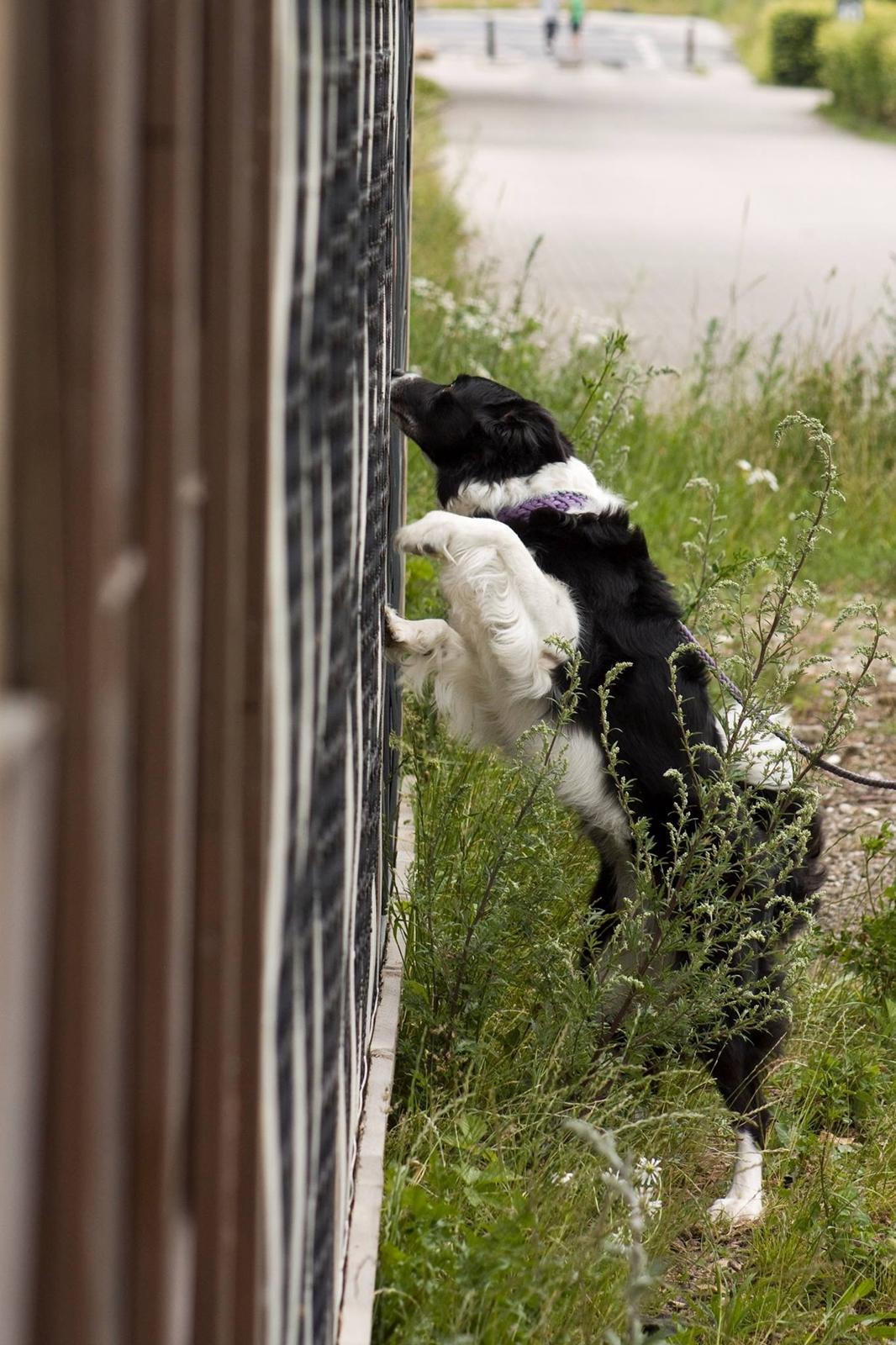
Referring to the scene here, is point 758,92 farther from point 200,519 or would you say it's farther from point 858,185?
point 200,519

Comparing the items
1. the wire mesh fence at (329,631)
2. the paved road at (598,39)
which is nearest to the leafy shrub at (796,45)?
the paved road at (598,39)

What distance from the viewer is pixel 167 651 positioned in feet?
3.46

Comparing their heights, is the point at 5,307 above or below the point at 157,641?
above

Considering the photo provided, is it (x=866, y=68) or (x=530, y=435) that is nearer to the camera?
(x=530, y=435)

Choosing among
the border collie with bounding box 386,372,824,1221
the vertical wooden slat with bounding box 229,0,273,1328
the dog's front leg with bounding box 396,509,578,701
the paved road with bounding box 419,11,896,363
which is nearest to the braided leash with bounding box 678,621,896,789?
the border collie with bounding box 386,372,824,1221

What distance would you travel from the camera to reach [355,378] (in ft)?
6.38

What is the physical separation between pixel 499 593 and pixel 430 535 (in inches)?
8.0

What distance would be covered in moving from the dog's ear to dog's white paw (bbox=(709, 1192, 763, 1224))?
5.86 feet

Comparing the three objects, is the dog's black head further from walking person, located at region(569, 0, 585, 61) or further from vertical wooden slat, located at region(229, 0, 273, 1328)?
walking person, located at region(569, 0, 585, 61)

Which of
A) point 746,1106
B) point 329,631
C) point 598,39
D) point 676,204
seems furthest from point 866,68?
point 329,631

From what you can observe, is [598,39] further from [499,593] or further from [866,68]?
[499,593]

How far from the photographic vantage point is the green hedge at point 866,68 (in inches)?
1148

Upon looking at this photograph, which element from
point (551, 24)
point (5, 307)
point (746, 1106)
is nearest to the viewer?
point (5, 307)

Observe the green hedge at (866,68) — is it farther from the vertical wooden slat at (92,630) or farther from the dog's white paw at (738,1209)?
the vertical wooden slat at (92,630)
